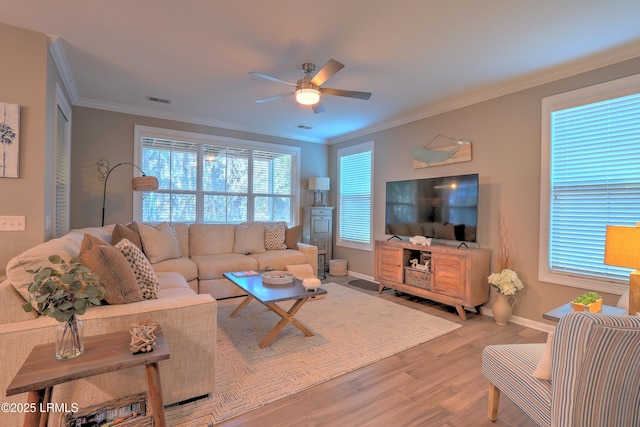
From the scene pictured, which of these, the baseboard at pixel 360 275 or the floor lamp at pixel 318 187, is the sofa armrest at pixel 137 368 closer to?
the baseboard at pixel 360 275

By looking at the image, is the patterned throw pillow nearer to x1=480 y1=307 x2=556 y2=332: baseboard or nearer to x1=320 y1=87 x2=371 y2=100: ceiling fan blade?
x1=320 y1=87 x2=371 y2=100: ceiling fan blade

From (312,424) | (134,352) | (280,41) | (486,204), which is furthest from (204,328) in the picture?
(486,204)

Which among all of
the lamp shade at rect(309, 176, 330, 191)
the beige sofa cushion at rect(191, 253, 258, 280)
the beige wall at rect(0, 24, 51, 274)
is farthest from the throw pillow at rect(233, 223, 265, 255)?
the beige wall at rect(0, 24, 51, 274)

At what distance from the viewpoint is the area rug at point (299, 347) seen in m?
1.95

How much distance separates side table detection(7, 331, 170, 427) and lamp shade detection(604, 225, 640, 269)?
253 centimetres

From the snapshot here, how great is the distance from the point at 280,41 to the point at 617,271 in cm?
366

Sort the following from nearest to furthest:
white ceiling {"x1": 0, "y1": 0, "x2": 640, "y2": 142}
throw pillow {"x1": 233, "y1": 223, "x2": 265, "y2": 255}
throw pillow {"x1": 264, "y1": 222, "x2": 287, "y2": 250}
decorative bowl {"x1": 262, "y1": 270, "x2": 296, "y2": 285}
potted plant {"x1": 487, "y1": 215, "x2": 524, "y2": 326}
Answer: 1. white ceiling {"x1": 0, "y1": 0, "x2": 640, "y2": 142}
2. decorative bowl {"x1": 262, "y1": 270, "x2": 296, "y2": 285}
3. potted plant {"x1": 487, "y1": 215, "x2": 524, "y2": 326}
4. throw pillow {"x1": 233, "y1": 223, "x2": 265, "y2": 255}
5. throw pillow {"x1": 264, "y1": 222, "x2": 287, "y2": 250}

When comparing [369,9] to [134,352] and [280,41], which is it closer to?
[280,41]

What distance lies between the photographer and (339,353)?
2.60 meters

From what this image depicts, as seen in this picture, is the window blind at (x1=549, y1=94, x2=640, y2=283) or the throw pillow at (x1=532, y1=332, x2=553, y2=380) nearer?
the throw pillow at (x1=532, y1=332, x2=553, y2=380)

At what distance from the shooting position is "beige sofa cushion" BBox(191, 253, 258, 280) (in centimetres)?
394

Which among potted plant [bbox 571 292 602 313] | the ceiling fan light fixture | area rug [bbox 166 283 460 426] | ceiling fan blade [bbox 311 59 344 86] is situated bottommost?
area rug [bbox 166 283 460 426]

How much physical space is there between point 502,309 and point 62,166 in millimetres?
5289

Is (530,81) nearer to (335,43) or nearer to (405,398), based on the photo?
(335,43)
